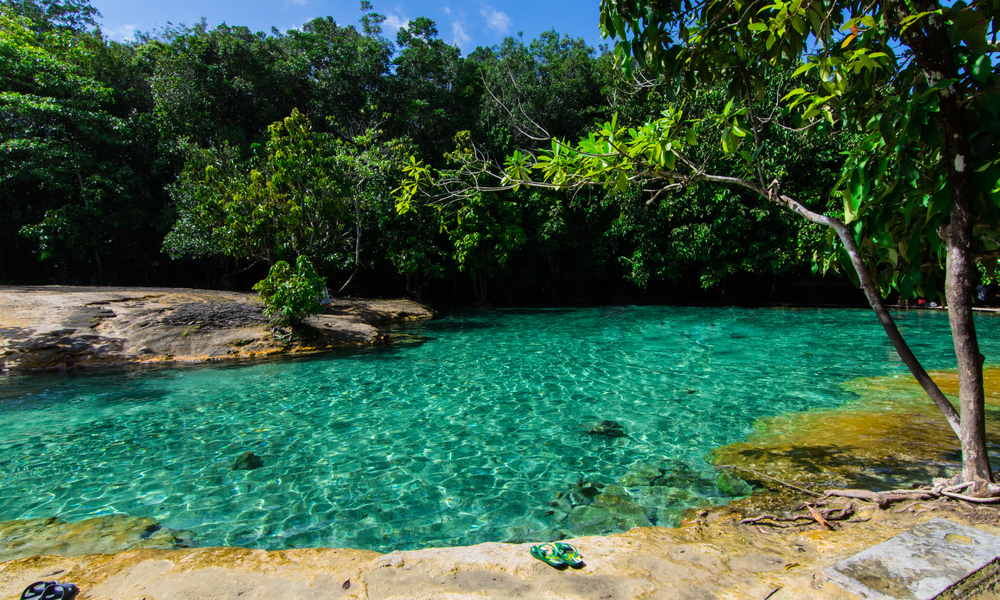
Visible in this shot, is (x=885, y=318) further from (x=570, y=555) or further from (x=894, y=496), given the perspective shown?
(x=570, y=555)

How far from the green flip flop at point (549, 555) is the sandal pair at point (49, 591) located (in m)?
2.32

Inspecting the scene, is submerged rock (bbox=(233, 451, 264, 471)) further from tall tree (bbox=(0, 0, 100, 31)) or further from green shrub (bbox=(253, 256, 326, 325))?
tall tree (bbox=(0, 0, 100, 31))

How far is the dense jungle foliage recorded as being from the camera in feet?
51.7

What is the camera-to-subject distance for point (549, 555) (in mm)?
2730

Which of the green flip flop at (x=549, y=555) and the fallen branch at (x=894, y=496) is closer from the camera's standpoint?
the green flip flop at (x=549, y=555)

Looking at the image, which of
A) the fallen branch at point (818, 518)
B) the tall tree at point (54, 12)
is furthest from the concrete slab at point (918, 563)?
the tall tree at point (54, 12)

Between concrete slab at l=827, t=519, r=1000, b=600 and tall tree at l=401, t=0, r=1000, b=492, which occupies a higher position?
tall tree at l=401, t=0, r=1000, b=492

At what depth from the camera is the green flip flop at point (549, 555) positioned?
8.79 ft

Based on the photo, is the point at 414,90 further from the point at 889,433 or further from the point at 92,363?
the point at 889,433

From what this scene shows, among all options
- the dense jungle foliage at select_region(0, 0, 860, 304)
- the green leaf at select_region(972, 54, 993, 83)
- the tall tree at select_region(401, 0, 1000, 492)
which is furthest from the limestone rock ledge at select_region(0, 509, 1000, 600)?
the dense jungle foliage at select_region(0, 0, 860, 304)

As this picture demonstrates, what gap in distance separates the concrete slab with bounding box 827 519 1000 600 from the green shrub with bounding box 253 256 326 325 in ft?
34.8

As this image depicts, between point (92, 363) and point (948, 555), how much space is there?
12.3m

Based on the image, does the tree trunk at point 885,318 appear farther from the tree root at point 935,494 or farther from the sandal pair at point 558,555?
the sandal pair at point 558,555

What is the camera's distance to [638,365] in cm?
983
